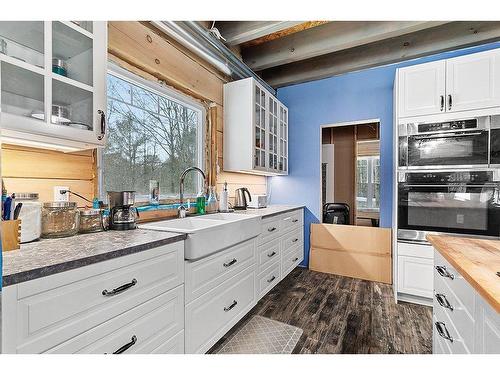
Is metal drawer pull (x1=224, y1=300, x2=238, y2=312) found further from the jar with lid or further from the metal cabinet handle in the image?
the metal cabinet handle

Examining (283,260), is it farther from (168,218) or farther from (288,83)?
(288,83)

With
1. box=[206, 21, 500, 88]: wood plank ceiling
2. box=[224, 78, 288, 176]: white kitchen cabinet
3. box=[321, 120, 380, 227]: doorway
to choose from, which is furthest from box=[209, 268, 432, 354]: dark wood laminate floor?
box=[206, 21, 500, 88]: wood plank ceiling

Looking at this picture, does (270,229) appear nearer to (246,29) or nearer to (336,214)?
(336,214)

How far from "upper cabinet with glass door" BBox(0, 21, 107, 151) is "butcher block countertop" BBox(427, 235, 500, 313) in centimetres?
167

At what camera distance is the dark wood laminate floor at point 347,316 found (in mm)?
1805

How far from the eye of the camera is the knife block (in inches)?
36.6

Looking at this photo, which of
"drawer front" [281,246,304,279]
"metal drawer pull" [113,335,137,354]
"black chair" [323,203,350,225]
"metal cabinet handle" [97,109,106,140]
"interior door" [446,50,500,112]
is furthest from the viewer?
"black chair" [323,203,350,225]

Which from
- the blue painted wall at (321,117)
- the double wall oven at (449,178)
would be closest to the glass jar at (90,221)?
the double wall oven at (449,178)

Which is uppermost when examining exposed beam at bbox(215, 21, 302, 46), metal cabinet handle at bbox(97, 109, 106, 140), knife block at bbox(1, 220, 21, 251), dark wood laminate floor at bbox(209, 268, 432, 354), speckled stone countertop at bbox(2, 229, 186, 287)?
exposed beam at bbox(215, 21, 302, 46)

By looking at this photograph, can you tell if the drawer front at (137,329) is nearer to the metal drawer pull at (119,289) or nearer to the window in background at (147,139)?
the metal drawer pull at (119,289)

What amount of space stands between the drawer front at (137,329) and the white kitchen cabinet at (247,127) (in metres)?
1.64

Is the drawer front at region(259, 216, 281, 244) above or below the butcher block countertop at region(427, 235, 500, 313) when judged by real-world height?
below

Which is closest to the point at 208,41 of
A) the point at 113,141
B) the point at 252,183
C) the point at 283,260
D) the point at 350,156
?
the point at 113,141

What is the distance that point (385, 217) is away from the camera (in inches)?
120
